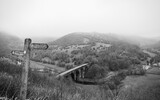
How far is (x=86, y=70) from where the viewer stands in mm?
35969

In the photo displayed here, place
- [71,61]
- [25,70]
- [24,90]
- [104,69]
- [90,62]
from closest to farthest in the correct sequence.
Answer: [24,90] → [25,70] → [104,69] → [90,62] → [71,61]

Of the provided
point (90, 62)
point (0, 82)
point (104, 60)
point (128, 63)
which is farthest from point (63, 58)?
point (0, 82)

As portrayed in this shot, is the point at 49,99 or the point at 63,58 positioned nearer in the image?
the point at 49,99

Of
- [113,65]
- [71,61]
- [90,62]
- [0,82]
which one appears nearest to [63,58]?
[71,61]

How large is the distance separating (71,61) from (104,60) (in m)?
13.5

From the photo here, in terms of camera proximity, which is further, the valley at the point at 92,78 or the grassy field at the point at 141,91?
the grassy field at the point at 141,91

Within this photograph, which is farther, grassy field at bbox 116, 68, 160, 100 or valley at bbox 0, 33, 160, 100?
grassy field at bbox 116, 68, 160, 100

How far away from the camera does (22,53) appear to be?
3340 millimetres

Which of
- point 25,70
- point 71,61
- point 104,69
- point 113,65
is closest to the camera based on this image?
point 25,70

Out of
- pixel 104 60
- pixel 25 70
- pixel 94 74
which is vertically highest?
pixel 25 70

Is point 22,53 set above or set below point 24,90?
above

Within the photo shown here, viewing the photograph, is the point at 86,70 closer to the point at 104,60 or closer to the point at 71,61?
the point at 104,60

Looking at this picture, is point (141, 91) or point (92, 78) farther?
point (92, 78)

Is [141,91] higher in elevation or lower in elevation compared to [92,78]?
higher
